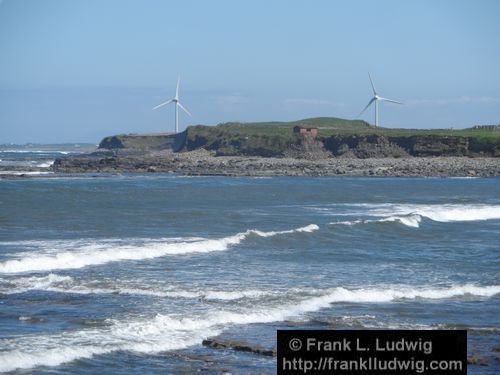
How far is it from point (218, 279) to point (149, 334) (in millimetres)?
5977

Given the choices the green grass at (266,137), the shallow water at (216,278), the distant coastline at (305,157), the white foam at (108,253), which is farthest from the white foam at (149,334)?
the green grass at (266,137)

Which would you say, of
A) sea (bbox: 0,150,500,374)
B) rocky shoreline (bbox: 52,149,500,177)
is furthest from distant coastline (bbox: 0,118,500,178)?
sea (bbox: 0,150,500,374)

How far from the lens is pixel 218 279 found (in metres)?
20.6

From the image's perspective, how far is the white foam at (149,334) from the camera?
43.2ft

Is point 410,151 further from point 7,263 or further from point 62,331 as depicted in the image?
point 62,331

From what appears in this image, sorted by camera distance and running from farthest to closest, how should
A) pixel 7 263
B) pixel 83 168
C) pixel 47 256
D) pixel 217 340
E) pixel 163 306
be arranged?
pixel 83 168
pixel 47 256
pixel 7 263
pixel 163 306
pixel 217 340

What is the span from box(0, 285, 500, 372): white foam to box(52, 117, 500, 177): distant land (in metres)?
57.0

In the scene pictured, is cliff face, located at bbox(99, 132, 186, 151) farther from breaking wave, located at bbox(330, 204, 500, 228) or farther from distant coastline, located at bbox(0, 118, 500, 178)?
breaking wave, located at bbox(330, 204, 500, 228)

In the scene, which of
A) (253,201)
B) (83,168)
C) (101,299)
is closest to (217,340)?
(101,299)

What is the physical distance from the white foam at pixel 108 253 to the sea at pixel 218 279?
65 millimetres

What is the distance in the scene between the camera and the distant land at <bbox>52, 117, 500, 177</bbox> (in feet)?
259

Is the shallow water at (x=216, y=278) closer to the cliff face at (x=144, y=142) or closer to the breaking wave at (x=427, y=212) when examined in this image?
the breaking wave at (x=427, y=212)

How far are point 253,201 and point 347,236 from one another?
17454mm

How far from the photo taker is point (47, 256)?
23.3m
